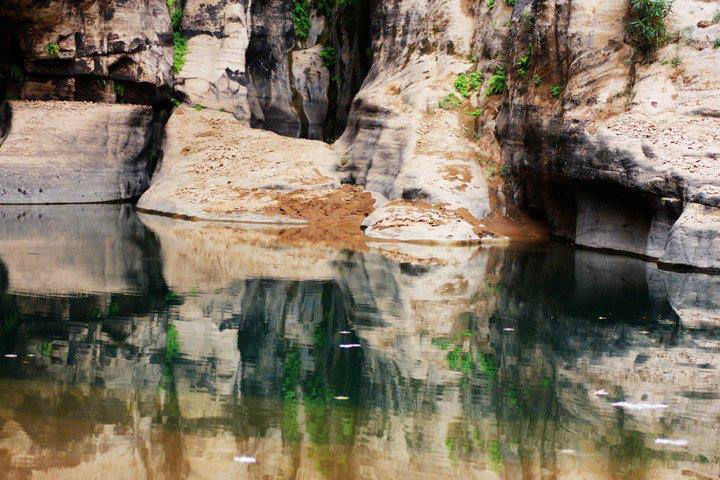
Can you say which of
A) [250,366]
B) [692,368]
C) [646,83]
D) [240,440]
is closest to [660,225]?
[646,83]

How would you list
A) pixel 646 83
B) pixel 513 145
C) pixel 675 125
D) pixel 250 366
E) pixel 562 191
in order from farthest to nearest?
pixel 513 145 < pixel 562 191 < pixel 646 83 < pixel 675 125 < pixel 250 366

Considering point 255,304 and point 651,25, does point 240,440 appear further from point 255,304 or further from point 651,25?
point 651,25

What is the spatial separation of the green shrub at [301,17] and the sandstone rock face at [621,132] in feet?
46.9

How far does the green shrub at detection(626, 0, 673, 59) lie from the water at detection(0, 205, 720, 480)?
5488 mm

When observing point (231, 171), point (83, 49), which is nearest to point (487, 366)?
point (231, 171)

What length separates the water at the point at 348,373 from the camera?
4457 millimetres

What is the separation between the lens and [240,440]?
4.62 metres

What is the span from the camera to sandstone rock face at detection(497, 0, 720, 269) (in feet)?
44.8

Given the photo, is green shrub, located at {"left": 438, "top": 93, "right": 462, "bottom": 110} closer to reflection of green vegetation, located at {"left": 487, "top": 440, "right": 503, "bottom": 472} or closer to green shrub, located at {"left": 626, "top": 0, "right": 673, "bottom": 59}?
green shrub, located at {"left": 626, "top": 0, "right": 673, "bottom": 59}

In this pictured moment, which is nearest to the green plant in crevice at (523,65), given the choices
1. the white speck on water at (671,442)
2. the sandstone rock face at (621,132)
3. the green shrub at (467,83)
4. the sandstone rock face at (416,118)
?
the sandstone rock face at (621,132)

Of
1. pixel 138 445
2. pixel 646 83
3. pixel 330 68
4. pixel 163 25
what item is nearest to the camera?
pixel 138 445

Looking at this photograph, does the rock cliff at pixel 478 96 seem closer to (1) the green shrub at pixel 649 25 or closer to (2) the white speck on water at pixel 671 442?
(1) the green shrub at pixel 649 25

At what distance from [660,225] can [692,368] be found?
8.22 metres

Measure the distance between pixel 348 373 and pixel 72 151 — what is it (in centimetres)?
1786
